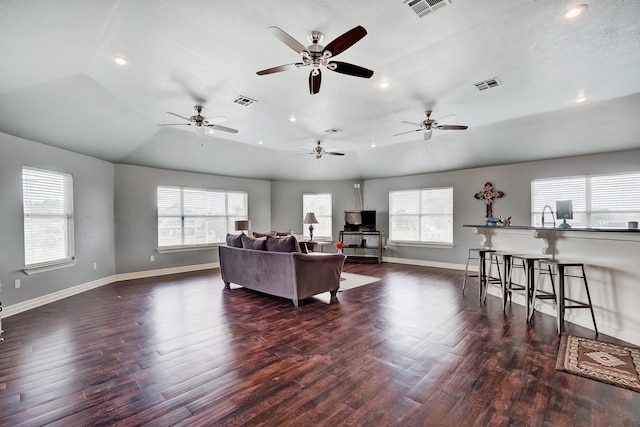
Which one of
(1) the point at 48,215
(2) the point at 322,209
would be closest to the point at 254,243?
(1) the point at 48,215

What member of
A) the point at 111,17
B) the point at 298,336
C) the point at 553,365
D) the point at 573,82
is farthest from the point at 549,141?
the point at 111,17

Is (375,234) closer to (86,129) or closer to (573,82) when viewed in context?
(573,82)

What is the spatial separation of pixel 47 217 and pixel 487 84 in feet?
22.4

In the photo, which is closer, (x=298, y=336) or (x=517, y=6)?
(x=517, y=6)

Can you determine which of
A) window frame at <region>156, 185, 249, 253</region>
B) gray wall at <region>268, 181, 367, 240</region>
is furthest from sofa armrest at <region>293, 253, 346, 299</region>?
gray wall at <region>268, 181, 367, 240</region>

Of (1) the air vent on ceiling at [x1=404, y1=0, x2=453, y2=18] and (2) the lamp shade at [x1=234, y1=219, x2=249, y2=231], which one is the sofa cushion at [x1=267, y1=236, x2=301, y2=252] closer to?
(2) the lamp shade at [x1=234, y1=219, x2=249, y2=231]

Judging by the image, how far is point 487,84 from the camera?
369 centimetres

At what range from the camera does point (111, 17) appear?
8.32 ft

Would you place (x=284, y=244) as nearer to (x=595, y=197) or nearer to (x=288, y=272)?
(x=288, y=272)

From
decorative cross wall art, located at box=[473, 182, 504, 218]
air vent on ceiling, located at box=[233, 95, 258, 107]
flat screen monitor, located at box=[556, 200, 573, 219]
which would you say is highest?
air vent on ceiling, located at box=[233, 95, 258, 107]

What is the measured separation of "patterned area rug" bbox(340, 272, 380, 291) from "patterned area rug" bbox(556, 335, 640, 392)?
10.5ft

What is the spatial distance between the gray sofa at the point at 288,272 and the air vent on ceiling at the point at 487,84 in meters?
3.11

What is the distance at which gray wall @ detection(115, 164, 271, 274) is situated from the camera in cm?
617

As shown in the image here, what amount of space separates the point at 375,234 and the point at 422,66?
5.54m
